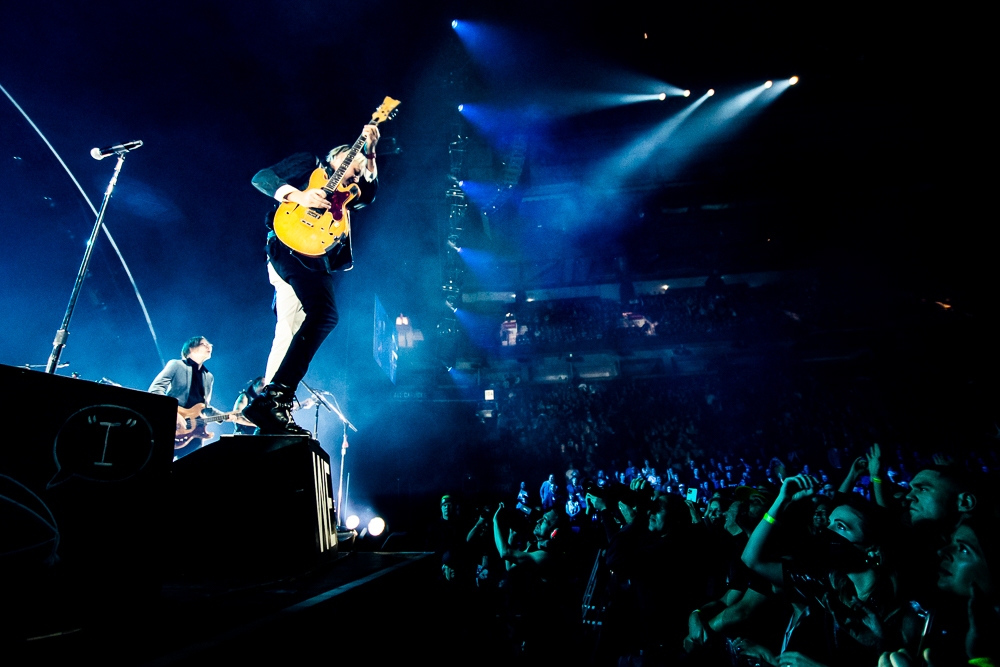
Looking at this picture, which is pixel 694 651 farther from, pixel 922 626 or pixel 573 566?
pixel 573 566

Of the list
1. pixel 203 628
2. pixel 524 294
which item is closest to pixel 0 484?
pixel 203 628

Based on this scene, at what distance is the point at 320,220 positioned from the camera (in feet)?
8.73

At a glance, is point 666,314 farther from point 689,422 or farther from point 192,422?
point 192,422

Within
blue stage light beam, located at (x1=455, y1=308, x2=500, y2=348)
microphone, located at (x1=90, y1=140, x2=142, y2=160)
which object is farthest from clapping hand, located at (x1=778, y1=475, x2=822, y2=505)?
blue stage light beam, located at (x1=455, y1=308, x2=500, y2=348)

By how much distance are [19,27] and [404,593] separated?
5238mm

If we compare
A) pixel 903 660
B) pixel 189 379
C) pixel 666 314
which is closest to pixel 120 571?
pixel 903 660

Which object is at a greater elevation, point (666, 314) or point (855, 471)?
point (666, 314)

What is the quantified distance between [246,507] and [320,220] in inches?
63.6

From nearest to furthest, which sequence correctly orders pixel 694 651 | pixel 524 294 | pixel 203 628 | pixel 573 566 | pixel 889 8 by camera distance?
pixel 203 628 < pixel 694 651 < pixel 573 566 < pixel 889 8 < pixel 524 294

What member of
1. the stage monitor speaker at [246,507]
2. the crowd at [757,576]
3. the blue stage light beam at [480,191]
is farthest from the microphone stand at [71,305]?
the blue stage light beam at [480,191]

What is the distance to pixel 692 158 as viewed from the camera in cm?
1556

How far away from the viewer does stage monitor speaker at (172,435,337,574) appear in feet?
6.18

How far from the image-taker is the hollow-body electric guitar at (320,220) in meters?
2.62

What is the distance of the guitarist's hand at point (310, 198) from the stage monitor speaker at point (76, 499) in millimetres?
1674
